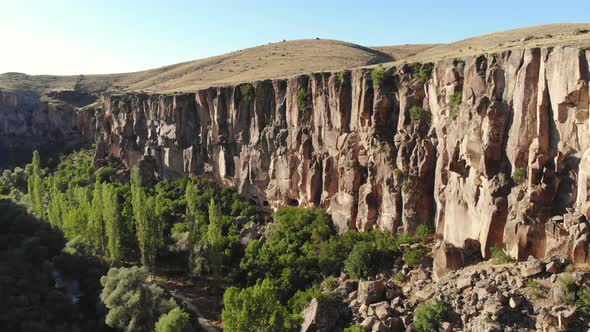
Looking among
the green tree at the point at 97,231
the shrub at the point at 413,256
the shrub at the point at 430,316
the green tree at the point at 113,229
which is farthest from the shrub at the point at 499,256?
the green tree at the point at 97,231

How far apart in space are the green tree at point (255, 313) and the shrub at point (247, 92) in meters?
29.2

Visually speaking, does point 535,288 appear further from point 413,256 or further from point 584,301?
point 413,256

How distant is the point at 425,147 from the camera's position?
35.4 meters

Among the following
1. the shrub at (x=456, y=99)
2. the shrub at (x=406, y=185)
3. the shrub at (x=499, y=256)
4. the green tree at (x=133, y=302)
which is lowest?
the green tree at (x=133, y=302)

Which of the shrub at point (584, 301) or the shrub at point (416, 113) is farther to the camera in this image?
the shrub at point (416, 113)

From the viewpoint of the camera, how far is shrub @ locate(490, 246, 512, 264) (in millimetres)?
27047

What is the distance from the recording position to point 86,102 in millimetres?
108438

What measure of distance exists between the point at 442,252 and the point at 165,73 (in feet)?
397

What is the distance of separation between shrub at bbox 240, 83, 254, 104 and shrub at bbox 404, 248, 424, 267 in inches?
1107

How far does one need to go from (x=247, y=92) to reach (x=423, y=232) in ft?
89.9

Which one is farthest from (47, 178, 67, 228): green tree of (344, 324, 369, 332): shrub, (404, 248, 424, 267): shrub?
(404, 248, 424, 267): shrub

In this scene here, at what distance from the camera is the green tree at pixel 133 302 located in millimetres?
32656

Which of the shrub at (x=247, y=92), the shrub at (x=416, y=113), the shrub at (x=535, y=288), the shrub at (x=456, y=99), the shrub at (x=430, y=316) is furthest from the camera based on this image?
the shrub at (x=247, y=92)

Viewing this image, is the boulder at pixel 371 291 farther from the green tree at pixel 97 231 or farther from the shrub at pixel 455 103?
the green tree at pixel 97 231
